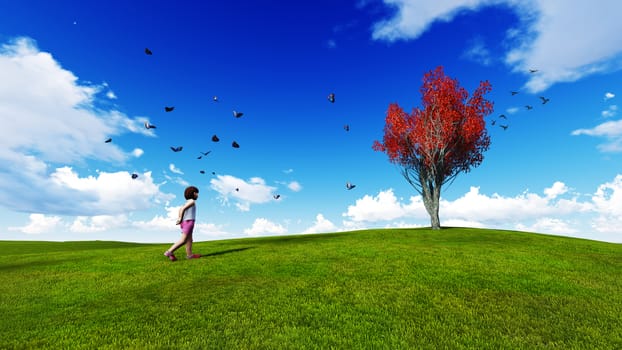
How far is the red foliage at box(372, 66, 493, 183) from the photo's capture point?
33500 mm

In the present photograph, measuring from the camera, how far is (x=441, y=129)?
109 ft

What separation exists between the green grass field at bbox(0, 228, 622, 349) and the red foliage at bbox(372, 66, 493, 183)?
1973cm

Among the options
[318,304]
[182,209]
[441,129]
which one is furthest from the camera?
[441,129]

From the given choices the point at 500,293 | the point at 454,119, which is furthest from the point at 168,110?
the point at 454,119

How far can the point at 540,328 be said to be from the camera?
24.1 feet

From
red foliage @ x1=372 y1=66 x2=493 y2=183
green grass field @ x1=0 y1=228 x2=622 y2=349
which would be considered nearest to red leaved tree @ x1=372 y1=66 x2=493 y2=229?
red foliage @ x1=372 y1=66 x2=493 y2=183

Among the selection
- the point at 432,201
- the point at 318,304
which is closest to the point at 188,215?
the point at 318,304

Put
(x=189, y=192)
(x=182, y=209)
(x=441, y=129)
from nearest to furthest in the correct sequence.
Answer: (x=182, y=209), (x=189, y=192), (x=441, y=129)

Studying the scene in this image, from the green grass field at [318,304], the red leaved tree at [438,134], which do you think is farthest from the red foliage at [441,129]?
the green grass field at [318,304]

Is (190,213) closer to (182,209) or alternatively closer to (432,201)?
(182,209)

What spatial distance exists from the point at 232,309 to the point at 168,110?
15.0 meters

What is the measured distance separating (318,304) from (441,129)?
2889cm

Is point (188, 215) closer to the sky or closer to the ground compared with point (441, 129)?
closer to the ground

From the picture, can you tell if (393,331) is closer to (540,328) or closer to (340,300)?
(340,300)
